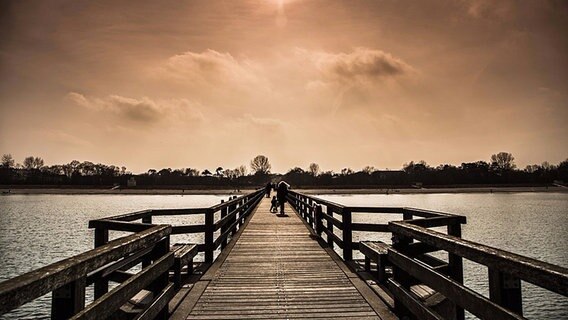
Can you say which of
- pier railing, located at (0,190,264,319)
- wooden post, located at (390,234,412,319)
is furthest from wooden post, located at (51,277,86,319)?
wooden post, located at (390,234,412,319)

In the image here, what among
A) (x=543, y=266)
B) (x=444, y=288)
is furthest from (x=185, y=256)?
(x=543, y=266)

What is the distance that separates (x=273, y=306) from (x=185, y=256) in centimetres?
155

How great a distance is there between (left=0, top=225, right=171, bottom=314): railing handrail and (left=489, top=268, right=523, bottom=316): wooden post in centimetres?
296

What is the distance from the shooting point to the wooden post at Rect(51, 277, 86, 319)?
2.61 metres

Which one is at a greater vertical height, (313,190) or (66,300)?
(66,300)

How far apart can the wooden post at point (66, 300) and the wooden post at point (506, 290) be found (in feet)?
9.88

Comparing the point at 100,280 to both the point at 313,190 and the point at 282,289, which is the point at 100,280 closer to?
the point at 282,289

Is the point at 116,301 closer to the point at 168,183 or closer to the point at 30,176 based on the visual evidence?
the point at 168,183

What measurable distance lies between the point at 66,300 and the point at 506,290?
124 inches

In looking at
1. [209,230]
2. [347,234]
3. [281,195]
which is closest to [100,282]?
[209,230]

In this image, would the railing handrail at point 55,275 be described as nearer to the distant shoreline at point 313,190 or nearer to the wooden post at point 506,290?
the wooden post at point 506,290

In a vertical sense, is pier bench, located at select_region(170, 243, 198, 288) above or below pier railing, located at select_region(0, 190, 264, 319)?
below

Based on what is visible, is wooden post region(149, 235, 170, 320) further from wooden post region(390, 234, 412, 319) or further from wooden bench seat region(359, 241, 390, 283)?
wooden bench seat region(359, 241, 390, 283)

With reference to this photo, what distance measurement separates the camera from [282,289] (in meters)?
6.25
